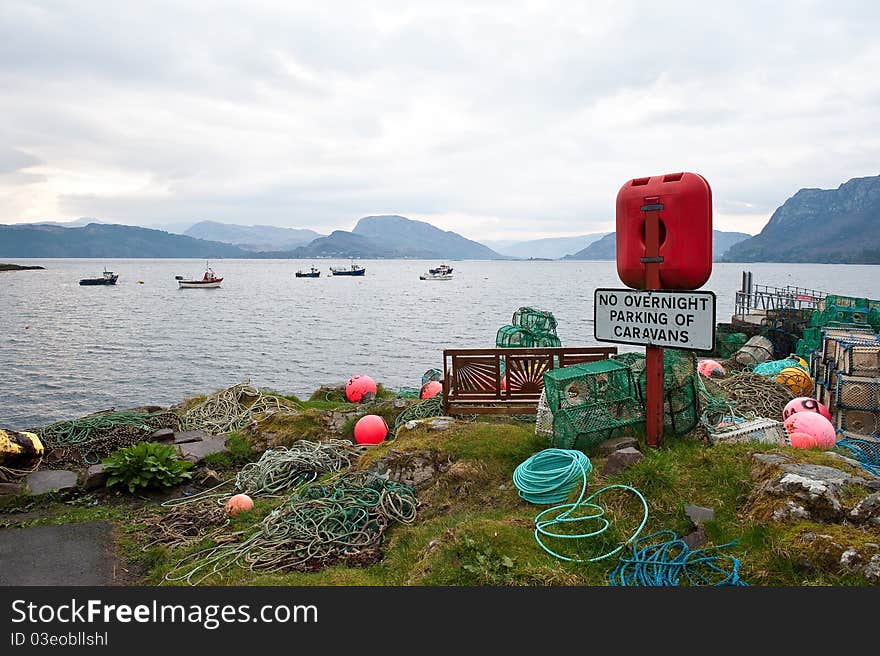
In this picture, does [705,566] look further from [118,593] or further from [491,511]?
[118,593]

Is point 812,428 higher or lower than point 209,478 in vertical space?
higher

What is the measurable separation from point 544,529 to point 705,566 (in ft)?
4.94

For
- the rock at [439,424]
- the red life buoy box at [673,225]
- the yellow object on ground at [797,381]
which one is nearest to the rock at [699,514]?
the red life buoy box at [673,225]

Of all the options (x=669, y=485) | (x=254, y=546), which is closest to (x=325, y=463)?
(x=254, y=546)

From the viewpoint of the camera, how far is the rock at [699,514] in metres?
5.91

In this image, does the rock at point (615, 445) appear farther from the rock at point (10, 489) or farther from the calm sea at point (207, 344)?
the calm sea at point (207, 344)

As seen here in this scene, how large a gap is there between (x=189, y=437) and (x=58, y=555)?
624 cm

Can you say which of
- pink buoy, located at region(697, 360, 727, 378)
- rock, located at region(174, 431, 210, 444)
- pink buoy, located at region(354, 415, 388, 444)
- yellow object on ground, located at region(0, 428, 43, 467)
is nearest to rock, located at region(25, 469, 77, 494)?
yellow object on ground, located at region(0, 428, 43, 467)

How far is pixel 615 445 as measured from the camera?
790cm

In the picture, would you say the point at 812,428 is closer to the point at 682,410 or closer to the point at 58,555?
the point at 682,410

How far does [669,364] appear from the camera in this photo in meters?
8.48

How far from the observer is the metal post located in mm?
7402

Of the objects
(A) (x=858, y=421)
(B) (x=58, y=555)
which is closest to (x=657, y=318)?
(A) (x=858, y=421)

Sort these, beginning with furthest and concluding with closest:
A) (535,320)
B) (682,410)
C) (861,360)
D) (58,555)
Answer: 1. (535,320)
2. (861,360)
3. (682,410)
4. (58,555)
